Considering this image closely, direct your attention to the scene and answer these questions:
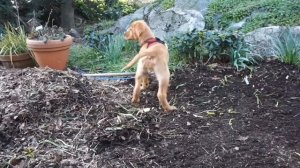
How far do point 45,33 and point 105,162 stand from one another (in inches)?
124

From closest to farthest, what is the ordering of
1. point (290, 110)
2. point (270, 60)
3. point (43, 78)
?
1. point (290, 110)
2. point (43, 78)
3. point (270, 60)

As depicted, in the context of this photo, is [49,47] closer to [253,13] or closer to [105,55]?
[105,55]

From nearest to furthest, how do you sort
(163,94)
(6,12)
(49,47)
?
(163,94), (49,47), (6,12)

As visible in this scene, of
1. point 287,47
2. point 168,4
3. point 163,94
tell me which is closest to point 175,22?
point 168,4

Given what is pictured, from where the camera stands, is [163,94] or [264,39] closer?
[163,94]

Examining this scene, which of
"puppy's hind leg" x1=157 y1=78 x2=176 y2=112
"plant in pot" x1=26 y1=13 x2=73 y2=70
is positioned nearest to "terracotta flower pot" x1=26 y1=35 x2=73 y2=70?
"plant in pot" x1=26 y1=13 x2=73 y2=70

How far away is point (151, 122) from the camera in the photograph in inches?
150

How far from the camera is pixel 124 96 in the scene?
461cm

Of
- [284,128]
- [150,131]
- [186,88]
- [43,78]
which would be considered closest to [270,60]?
[186,88]

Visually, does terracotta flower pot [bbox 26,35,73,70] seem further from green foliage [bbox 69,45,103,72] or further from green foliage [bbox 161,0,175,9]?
green foliage [bbox 161,0,175,9]

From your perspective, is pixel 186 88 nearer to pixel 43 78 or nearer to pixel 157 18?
pixel 43 78

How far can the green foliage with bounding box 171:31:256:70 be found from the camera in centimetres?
538

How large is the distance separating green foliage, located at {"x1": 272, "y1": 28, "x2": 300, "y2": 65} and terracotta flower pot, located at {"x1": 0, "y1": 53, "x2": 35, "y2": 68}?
138 inches

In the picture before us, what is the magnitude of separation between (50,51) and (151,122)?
7.79 feet
